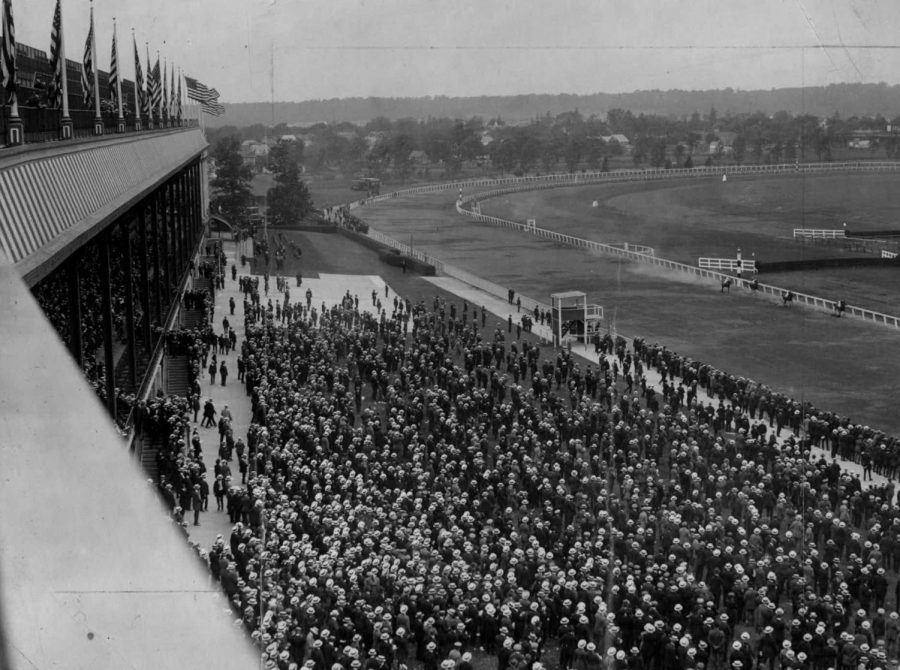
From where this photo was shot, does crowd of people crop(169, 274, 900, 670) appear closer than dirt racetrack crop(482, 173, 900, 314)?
Yes

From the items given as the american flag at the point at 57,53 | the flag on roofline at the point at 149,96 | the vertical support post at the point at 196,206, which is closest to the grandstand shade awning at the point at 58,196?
the american flag at the point at 57,53

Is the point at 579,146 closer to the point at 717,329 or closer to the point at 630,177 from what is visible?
the point at 630,177

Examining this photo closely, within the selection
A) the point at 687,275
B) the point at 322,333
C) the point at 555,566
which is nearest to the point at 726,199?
the point at 687,275

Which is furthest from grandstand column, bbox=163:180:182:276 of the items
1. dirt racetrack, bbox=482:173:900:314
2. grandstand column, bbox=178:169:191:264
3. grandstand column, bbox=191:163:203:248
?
dirt racetrack, bbox=482:173:900:314

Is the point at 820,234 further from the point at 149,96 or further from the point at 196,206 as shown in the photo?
the point at 149,96

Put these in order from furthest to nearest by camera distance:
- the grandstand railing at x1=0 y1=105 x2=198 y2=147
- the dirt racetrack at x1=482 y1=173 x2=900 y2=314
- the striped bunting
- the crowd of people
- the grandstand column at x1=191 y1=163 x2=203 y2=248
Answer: the dirt racetrack at x1=482 y1=173 x2=900 y2=314, the grandstand column at x1=191 y1=163 x2=203 y2=248, the grandstand railing at x1=0 y1=105 x2=198 y2=147, the crowd of people, the striped bunting

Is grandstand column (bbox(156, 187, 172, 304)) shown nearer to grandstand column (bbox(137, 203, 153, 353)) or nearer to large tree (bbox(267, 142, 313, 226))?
grandstand column (bbox(137, 203, 153, 353))
